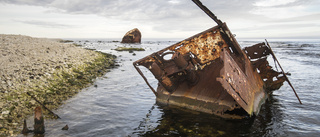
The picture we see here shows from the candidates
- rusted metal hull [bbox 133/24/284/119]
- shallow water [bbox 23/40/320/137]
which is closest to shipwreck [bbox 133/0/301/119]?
rusted metal hull [bbox 133/24/284/119]

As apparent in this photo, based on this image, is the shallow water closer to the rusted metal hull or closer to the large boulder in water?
the rusted metal hull

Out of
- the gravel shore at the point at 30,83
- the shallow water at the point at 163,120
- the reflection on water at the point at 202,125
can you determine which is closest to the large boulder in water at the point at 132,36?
the gravel shore at the point at 30,83

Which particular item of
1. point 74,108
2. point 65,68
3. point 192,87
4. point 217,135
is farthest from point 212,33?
point 65,68

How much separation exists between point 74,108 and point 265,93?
651 centimetres

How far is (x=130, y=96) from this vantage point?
8703 mm

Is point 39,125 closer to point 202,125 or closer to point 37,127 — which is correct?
point 37,127

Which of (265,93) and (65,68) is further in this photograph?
(65,68)

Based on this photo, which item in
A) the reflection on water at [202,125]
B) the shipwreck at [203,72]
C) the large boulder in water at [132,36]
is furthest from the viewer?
the large boulder in water at [132,36]

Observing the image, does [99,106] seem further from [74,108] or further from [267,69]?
[267,69]

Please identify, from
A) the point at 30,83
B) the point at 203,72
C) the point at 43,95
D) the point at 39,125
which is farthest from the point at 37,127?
the point at 203,72

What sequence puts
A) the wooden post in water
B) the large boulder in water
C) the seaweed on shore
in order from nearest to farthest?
the wooden post in water → the seaweed on shore → the large boulder in water

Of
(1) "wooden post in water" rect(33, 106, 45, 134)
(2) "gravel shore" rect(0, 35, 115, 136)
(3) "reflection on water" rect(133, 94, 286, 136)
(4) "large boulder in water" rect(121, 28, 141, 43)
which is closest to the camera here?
(1) "wooden post in water" rect(33, 106, 45, 134)

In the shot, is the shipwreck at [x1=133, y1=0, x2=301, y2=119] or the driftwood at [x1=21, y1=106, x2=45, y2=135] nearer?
the driftwood at [x1=21, y1=106, x2=45, y2=135]

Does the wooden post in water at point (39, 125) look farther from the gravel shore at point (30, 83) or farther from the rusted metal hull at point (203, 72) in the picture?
the rusted metal hull at point (203, 72)
